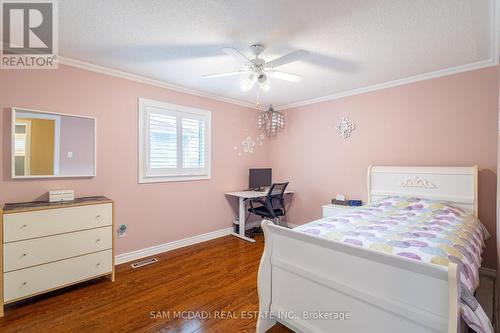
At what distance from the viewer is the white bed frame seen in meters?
1.09

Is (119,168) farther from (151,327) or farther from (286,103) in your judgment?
(286,103)

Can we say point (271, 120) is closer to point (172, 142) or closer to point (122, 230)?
point (172, 142)

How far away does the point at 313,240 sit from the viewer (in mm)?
1561

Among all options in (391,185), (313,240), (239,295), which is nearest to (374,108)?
(391,185)

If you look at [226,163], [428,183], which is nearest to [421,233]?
[428,183]

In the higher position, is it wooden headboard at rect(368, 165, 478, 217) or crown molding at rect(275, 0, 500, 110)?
crown molding at rect(275, 0, 500, 110)

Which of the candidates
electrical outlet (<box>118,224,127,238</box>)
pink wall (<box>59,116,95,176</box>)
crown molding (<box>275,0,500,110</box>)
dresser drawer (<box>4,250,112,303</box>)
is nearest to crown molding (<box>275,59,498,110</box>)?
crown molding (<box>275,0,500,110</box>)

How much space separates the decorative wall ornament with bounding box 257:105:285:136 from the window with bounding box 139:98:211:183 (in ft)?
3.81

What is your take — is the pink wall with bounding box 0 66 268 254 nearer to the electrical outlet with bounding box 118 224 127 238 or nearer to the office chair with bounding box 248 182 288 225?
the electrical outlet with bounding box 118 224 127 238

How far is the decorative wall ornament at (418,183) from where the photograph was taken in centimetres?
281

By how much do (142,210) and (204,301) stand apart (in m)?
1.52

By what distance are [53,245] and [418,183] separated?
3.99 m

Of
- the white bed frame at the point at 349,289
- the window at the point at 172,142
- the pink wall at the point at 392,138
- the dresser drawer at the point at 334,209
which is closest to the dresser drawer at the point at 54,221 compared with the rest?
the window at the point at 172,142

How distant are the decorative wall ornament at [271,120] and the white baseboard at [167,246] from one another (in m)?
2.06
